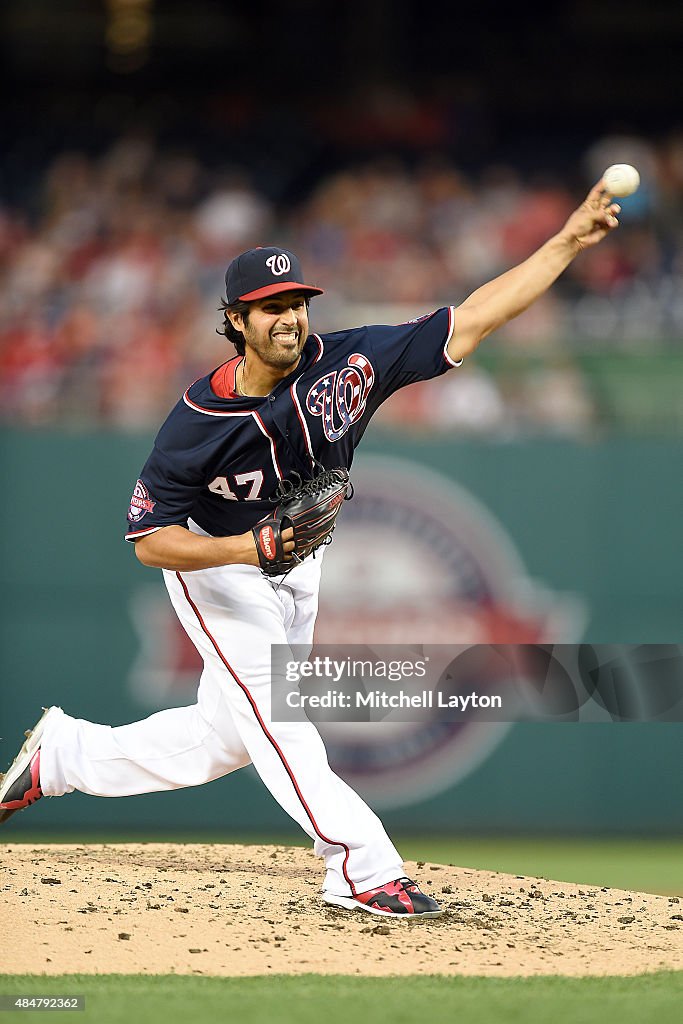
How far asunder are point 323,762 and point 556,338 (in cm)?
424

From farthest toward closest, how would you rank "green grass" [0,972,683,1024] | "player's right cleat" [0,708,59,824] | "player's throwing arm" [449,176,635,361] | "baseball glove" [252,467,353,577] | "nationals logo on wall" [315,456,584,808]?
1. "nationals logo on wall" [315,456,584,808]
2. "player's right cleat" [0,708,59,824]
3. "player's throwing arm" [449,176,635,361]
4. "baseball glove" [252,467,353,577]
5. "green grass" [0,972,683,1024]

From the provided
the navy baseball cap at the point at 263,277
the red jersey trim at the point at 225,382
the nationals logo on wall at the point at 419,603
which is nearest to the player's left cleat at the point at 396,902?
the red jersey trim at the point at 225,382

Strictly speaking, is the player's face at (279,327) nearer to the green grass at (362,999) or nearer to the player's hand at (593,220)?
the player's hand at (593,220)

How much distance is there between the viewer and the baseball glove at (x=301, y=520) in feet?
13.0

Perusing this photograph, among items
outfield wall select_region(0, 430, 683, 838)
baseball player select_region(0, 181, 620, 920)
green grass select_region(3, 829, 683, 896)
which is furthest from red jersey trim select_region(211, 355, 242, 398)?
green grass select_region(3, 829, 683, 896)

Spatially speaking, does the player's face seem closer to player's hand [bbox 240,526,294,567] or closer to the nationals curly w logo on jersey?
the nationals curly w logo on jersey

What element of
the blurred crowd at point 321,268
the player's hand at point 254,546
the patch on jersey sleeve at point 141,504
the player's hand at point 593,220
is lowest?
the player's hand at point 254,546

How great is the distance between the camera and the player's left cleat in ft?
13.7

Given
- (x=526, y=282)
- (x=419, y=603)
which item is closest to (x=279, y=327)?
(x=526, y=282)

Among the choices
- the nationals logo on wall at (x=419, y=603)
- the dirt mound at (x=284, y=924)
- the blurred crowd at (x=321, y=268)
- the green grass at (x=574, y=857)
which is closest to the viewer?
the dirt mound at (x=284, y=924)

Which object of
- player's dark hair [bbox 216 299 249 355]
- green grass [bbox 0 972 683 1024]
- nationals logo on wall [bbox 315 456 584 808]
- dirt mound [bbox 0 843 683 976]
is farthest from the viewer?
nationals logo on wall [bbox 315 456 584 808]

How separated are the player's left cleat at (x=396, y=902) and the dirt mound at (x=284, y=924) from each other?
0.13 ft

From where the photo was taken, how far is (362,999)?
3.50 meters

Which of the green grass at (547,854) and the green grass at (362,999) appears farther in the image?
the green grass at (547,854)
